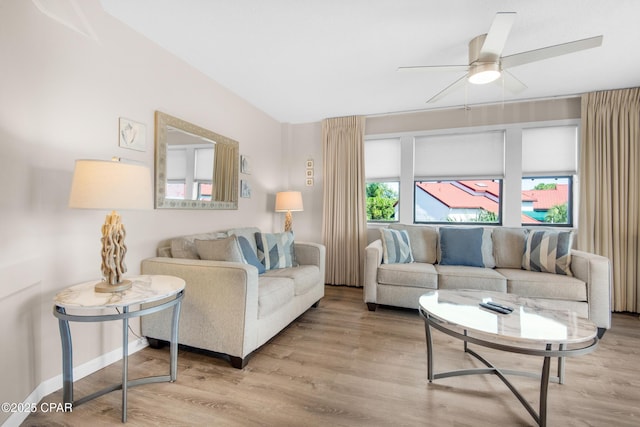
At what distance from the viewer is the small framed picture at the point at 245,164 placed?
3.41 m

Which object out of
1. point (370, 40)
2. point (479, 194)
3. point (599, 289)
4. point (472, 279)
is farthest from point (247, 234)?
point (599, 289)

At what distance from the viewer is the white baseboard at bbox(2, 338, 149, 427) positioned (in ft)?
4.53

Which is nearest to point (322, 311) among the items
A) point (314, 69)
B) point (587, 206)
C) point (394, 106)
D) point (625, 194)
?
point (314, 69)


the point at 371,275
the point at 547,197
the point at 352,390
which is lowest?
the point at 352,390

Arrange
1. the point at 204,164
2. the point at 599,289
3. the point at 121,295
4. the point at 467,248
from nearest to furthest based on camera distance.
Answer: the point at 121,295
the point at 599,289
the point at 204,164
the point at 467,248

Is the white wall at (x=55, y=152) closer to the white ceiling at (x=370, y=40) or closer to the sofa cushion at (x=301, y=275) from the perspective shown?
the white ceiling at (x=370, y=40)

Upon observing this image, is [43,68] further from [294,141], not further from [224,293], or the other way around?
[294,141]


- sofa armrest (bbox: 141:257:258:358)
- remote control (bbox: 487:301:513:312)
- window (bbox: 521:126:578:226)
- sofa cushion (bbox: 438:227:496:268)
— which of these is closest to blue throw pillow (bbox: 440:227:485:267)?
sofa cushion (bbox: 438:227:496:268)

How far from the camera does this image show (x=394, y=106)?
3662mm

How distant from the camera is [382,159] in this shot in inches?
161

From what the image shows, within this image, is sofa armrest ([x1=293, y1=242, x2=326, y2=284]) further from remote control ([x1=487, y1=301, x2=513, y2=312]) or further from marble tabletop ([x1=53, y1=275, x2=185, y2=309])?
remote control ([x1=487, y1=301, x2=513, y2=312])

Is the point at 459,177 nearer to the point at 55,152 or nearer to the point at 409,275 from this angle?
the point at 409,275

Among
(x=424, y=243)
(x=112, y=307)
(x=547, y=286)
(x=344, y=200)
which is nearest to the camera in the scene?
(x=112, y=307)

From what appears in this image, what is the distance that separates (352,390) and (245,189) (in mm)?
2533
